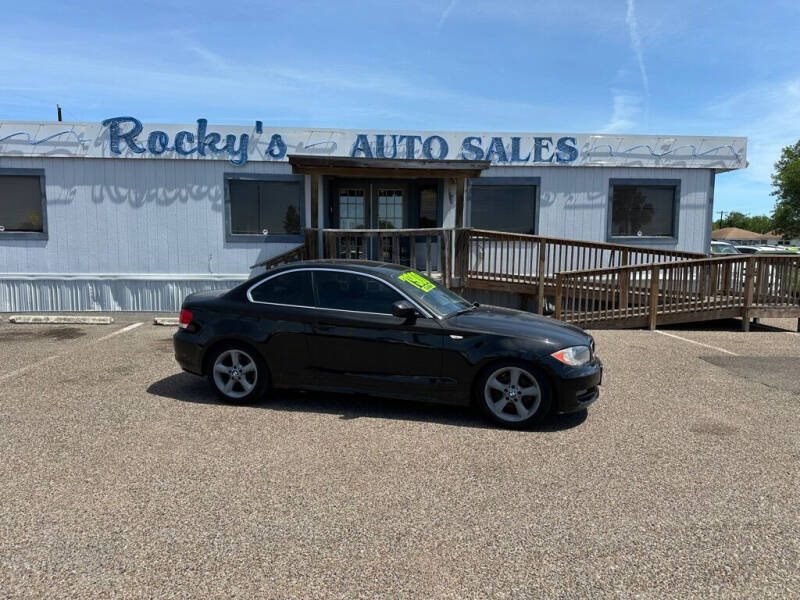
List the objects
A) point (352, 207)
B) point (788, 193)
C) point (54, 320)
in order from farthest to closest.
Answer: point (788, 193) < point (352, 207) < point (54, 320)

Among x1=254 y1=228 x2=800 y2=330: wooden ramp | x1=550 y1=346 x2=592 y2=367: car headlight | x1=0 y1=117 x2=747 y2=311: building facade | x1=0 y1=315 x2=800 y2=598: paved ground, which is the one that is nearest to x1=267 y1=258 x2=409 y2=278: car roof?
x1=0 y1=315 x2=800 y2=598: paved ground

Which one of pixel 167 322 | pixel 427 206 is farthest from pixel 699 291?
pixel 167 322

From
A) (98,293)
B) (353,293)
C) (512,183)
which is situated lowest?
(98,293)

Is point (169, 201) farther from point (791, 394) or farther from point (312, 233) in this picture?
point (791, 394)

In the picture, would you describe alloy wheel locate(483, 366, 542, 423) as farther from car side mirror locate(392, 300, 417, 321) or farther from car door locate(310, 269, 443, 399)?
car side mirror locate(392, 300, 417, 321)

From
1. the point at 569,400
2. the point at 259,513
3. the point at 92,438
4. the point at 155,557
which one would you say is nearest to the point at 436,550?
the point at 259,513

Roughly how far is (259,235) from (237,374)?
6966mm

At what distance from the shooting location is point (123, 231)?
1205 cm

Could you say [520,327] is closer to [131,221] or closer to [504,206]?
[504,206]

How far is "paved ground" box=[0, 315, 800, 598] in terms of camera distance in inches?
112

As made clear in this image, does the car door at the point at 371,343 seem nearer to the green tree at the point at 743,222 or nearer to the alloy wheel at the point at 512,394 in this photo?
the alloy wheel at the point at 512,394

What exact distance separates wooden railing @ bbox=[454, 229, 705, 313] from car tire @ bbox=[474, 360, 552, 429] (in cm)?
649

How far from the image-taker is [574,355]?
5090mm

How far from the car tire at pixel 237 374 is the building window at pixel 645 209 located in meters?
9.75
